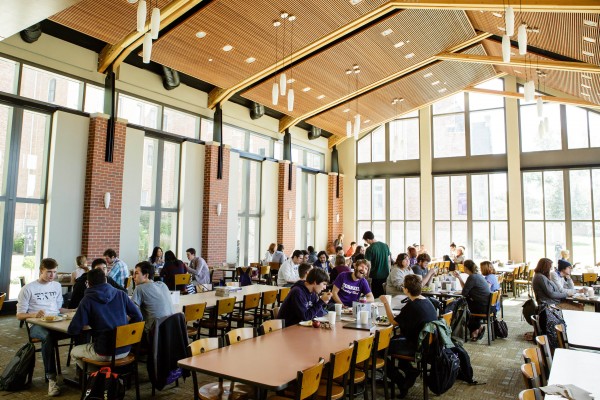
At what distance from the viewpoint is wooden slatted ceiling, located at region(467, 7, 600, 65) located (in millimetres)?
7180

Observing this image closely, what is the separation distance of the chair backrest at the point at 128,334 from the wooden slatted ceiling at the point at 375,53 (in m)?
7.96

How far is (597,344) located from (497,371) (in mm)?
1954

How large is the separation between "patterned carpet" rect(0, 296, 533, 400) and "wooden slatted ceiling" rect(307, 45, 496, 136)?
8.05 metres

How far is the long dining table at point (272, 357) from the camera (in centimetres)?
271

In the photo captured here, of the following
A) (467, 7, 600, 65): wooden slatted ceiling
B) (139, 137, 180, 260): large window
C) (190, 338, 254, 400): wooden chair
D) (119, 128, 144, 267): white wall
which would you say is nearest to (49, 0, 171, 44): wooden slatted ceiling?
(119, 128, 144, 267): white wall

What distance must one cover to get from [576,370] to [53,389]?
4.62 m

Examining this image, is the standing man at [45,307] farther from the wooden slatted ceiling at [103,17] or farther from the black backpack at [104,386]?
the wooden slatted ceiling at [103,17]

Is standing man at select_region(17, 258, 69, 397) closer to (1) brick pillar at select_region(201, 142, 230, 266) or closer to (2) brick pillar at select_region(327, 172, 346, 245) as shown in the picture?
(1) brick pillar at select_region(201, 142, 230, 266)

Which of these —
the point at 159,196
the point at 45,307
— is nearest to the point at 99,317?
the point at 45,307

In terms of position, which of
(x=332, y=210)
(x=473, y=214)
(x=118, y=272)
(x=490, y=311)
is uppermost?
(x=332, y=210)

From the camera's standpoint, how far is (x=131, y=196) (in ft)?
32.4

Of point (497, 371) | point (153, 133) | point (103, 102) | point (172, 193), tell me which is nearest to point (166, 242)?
point (172, 193)

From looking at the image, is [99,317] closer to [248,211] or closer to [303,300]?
[303,300]

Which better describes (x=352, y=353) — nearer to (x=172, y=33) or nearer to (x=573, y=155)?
(x=172, y=33)
